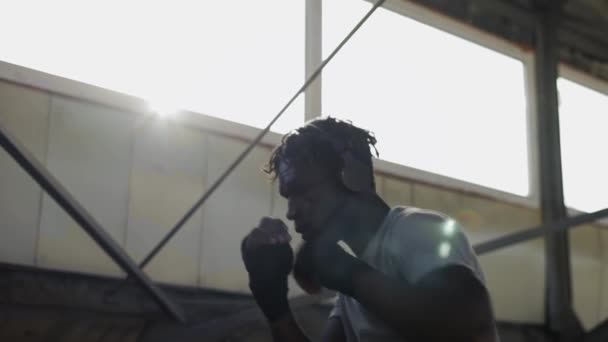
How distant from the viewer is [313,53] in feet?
10.2

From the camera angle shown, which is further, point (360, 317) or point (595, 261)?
point (595, 261)

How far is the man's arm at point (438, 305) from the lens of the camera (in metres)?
1.13

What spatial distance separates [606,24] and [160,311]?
252cm

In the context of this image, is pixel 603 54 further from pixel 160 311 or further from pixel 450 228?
pixel 450 228

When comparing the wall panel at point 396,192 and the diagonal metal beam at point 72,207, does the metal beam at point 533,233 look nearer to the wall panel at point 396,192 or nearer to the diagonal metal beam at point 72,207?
the wall panel at point 396,192

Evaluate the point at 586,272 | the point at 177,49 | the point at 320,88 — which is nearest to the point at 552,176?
the point at 586,272

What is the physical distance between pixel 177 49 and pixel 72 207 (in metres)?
0.74

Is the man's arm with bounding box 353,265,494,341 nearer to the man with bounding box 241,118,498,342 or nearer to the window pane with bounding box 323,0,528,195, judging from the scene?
the man with bounding box 241,118,498,342

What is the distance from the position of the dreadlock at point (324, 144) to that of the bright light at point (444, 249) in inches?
9.5

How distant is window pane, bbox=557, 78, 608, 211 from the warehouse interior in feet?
0.07

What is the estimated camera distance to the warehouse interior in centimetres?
250

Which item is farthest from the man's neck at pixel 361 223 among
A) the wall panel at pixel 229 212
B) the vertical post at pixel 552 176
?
the vertical post at pixel 552 176

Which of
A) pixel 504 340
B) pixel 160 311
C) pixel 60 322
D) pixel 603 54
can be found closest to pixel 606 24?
pixel 603 54

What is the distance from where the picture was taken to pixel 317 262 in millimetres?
1259
